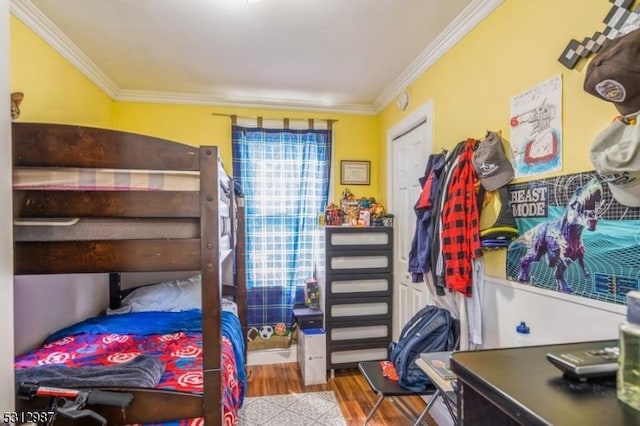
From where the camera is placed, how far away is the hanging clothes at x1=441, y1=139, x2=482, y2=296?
172cm

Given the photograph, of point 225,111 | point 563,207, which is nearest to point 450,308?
point 563,207

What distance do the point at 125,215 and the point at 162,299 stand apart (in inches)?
73.7

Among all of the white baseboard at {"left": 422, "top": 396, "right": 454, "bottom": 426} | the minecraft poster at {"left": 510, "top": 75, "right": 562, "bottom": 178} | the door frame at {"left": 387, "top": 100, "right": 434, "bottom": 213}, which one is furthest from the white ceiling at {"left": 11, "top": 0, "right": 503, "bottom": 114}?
the white baseboard at {"left": 422, "top": 396, "right": 454, "bottom": 426}

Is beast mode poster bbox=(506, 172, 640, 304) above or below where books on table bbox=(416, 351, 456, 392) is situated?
above

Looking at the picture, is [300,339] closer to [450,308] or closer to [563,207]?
[450,308]

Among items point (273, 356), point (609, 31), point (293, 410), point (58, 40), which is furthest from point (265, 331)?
point (609, 31)

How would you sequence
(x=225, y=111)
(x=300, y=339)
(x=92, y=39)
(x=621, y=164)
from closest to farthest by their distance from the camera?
(x=621, y=164) < (x=92, y=39) < (x=300, y=339) < (x=225, y=111)

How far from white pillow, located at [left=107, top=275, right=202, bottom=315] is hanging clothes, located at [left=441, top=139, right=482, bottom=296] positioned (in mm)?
1972

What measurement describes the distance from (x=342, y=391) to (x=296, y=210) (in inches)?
64.8

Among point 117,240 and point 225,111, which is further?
point 225,111

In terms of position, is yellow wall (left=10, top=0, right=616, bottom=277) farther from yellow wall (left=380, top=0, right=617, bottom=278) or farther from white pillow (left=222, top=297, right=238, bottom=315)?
white pillow (left=222, top=297, right=238, bottom=315)

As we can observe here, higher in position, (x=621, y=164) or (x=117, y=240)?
(x=621, y=164)

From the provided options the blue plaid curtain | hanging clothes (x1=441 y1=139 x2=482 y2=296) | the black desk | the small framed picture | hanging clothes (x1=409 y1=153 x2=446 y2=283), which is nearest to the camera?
the black desk

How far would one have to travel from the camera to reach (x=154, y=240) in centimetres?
118
